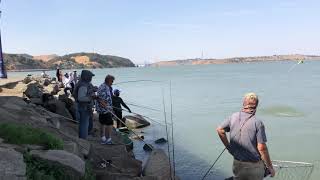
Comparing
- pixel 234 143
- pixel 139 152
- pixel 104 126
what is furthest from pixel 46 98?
pixel 234 143

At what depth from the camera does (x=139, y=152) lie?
642 inches

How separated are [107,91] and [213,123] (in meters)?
15.7

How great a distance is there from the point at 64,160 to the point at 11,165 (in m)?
1.19

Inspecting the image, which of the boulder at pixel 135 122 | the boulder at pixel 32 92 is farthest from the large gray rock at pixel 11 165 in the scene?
the boulder at pixel 135 122

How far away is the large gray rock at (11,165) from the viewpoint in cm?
630

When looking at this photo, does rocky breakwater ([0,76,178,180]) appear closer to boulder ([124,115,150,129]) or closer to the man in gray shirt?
the man in gray shirt

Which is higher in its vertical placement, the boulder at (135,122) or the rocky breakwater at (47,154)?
the rocky breakwater at (47,154)

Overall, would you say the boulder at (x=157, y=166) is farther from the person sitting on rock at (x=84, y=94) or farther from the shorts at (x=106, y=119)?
the person sitting on rock at (x=84, y=94)

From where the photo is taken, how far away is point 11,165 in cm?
657

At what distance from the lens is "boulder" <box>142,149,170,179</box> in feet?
33.4

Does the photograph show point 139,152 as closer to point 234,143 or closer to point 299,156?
point 299,156

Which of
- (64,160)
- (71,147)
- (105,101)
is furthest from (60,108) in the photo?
(64,160)

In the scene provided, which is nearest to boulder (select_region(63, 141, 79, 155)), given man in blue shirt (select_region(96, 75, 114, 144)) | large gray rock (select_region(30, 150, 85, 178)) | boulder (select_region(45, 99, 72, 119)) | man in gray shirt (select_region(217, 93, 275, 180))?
large gray rock (select_region(30, 150, 85, 178))

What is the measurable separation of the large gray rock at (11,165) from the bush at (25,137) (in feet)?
4.69
